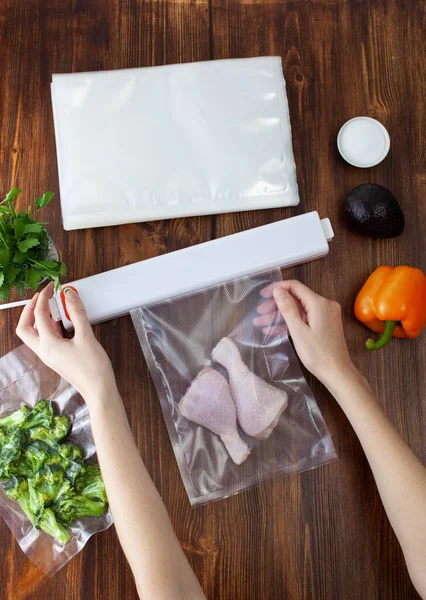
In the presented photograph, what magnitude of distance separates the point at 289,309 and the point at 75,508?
0.50m

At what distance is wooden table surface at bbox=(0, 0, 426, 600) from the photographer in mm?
917

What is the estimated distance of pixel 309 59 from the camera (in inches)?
41.3

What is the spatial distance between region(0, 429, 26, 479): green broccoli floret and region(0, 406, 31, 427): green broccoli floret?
0.8 inches

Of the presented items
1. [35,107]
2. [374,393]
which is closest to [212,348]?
[374,393]

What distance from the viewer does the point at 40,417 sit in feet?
3.07

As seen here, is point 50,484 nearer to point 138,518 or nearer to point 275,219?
point 138,518

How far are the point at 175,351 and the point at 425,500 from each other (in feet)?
1.53

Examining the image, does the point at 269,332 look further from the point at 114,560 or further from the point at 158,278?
the point at 114,560

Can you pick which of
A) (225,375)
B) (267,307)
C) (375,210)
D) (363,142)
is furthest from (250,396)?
(363,142)

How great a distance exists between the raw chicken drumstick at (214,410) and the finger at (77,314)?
0.22 metres

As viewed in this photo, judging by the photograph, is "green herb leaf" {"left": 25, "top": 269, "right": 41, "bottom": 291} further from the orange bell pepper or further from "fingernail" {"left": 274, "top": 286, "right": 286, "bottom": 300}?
the orange bell pepper

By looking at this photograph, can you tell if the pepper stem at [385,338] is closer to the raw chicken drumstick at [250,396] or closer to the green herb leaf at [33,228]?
the raw chicken drumstick at [250,396]

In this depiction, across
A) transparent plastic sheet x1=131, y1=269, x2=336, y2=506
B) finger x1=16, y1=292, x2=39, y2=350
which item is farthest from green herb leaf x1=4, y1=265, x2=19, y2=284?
transparent plastic sheet x1=131, y1=269, x2=336, y2=506

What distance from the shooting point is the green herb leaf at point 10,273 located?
816 mm
